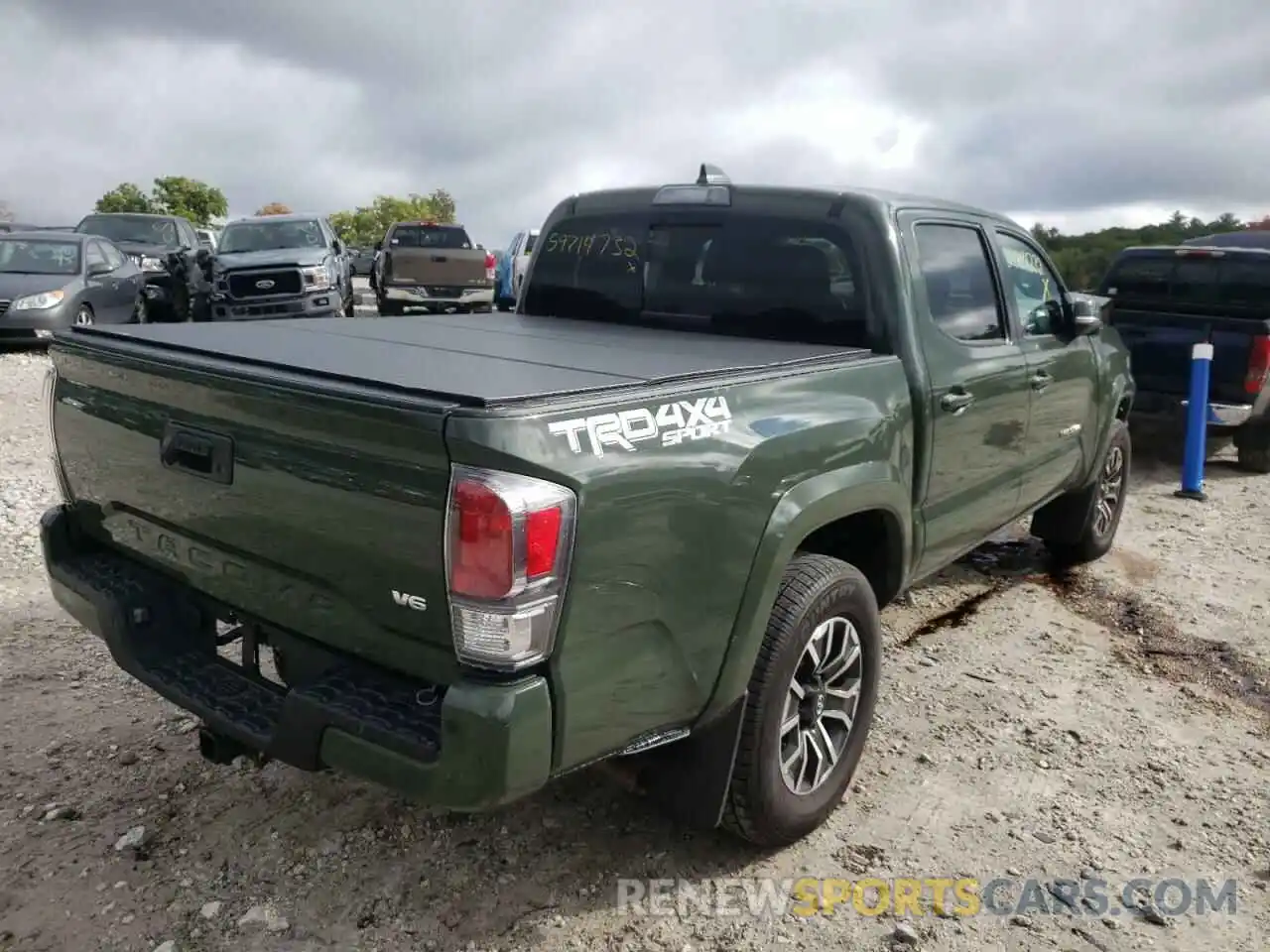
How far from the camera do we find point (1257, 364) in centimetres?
818

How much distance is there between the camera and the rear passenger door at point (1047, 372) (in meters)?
4.49

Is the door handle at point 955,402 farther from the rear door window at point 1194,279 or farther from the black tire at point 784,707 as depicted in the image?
the rear door window at point 1194,279

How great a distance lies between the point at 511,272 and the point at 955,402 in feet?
50.5

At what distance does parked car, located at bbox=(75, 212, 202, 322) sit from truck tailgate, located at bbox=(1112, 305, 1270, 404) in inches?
442

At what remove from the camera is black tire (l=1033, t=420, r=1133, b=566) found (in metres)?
5.74

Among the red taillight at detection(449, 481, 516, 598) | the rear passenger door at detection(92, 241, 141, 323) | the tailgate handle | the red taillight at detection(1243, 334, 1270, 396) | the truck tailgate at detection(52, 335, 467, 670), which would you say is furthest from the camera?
the rear passenger door at detection(92, 241, 141, 323)

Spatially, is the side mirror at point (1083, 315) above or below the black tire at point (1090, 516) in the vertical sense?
above

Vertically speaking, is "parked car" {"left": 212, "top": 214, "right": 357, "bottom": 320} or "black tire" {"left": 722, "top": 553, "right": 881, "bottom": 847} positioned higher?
"parked car" {"left": 212, "top": 214, "right": 357, "bottom": 320}

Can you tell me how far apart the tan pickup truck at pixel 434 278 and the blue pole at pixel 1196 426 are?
39.4 ft

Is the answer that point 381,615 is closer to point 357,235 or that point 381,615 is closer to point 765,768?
point 765,768

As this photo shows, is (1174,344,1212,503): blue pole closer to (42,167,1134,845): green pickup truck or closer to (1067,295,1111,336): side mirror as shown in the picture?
(1067,295,1111,336): side mirror

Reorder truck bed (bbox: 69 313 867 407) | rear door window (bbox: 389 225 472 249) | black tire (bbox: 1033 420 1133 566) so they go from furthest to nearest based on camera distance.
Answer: rear door window (bbox: 389 225 472 249), black tire (bbox: 1033 420 1133 566), truck bed (bbox: 69 313 867 407)

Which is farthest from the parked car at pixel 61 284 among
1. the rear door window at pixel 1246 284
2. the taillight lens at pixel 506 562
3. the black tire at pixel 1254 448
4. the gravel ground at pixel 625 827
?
the black tire at pixel 1254 448

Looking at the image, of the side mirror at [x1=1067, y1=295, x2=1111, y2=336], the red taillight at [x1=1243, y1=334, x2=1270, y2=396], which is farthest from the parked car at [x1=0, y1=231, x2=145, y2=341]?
the red taillight at [x1=1243, y1=334, x2=1270, y2=396]
